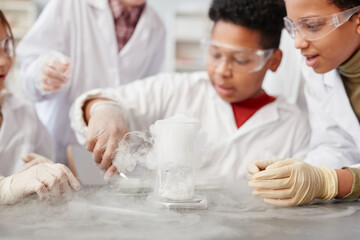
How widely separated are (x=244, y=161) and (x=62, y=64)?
875 mm

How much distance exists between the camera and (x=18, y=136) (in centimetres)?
156

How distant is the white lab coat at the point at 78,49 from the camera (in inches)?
79.3

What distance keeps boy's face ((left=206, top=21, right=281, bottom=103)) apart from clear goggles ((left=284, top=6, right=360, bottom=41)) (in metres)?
0.36

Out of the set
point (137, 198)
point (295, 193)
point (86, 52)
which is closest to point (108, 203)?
point (137, 198)

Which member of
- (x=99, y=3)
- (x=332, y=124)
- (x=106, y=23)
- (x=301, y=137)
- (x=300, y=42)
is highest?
(x=99, y=3)

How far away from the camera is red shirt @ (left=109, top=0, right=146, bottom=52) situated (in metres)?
2.17

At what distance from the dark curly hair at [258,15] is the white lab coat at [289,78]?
1.25ft

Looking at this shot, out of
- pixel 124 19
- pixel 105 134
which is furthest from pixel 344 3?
pixel 124 19

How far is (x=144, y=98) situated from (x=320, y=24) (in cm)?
80

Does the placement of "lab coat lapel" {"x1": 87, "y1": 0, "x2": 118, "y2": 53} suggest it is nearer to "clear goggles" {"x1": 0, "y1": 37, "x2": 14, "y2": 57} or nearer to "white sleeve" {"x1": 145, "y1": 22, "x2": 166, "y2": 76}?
"white sleeve" {"x1": 145, "y1": 22, "x2": 166, "y2": 76}

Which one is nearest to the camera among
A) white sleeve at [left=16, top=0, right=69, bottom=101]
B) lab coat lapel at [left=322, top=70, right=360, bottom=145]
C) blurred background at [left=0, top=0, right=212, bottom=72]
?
lab coat lapel at [left=322, top=70, right=360, bottom=145]

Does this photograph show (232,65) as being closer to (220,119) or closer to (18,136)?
(220,119)

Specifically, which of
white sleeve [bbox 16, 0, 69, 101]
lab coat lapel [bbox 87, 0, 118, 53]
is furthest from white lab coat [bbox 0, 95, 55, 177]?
lab coat lapel [bbox 87, 0, 118, 53]

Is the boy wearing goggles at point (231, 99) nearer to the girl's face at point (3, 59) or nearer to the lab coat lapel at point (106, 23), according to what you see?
the girl's face at point (3, 59)
